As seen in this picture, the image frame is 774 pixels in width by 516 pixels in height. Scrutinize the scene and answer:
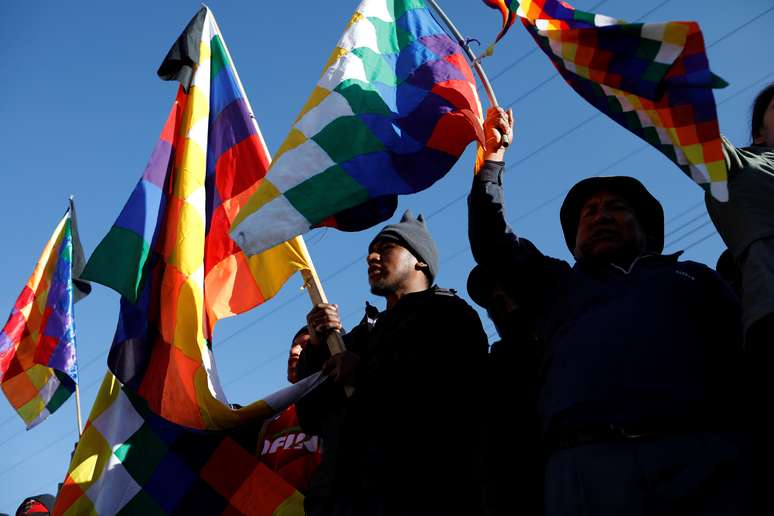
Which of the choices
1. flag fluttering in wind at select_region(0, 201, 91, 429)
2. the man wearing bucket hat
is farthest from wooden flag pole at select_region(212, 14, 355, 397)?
flag fluttering in wind at select_region(0, 201, 91, 429)

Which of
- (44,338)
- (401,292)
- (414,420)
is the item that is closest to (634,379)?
(414,420)

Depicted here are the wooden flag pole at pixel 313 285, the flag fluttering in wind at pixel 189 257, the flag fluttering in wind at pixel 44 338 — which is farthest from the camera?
the flag fluttering in wind at pixel 44 338

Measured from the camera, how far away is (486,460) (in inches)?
133

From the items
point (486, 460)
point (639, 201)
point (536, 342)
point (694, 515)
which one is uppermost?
point (639, 201)

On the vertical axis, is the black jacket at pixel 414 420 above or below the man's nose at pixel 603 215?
below

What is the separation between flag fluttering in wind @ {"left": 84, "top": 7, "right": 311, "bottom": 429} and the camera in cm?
466

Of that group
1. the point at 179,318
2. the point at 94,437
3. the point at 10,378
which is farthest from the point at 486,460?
the point at 10,378

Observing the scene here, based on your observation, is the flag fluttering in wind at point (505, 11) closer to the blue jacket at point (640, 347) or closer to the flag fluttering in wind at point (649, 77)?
the flag fluttering in wind at point (649, 77)

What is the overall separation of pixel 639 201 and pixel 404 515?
1.50 metres

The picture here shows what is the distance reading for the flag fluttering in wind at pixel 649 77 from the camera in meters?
3.20

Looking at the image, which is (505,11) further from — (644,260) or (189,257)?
(189,257)

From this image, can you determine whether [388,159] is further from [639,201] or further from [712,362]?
[712,362]

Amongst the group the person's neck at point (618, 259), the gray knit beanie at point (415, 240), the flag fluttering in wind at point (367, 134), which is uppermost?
the flag fluttering in wind at point (367, 134)

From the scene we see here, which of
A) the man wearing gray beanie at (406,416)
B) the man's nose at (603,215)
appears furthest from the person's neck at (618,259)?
the man wearing gray beanie at (406,416)
